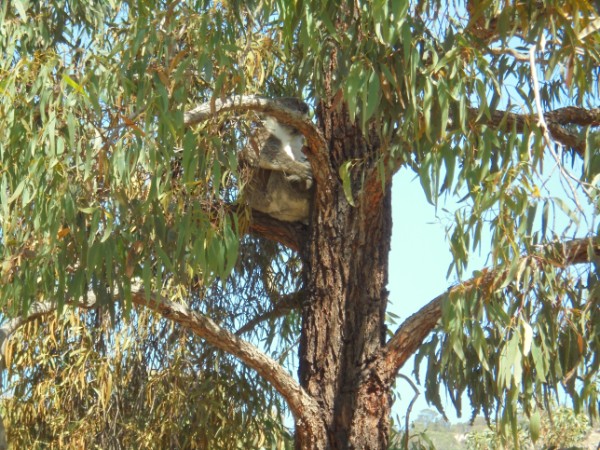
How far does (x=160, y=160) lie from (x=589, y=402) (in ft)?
4.72

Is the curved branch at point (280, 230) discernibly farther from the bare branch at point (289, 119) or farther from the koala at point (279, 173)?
the bare branch at point (289, 119)

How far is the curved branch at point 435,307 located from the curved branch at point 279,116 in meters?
0.55

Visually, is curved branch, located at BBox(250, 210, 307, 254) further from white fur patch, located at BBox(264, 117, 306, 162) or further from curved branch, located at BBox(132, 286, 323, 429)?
curved branch, located at BBox(132, 286, 323, 429)

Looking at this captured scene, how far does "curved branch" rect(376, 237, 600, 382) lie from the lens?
289 cm

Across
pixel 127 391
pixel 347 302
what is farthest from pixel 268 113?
pixel 127 391

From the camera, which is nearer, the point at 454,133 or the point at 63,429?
the point at 454,133

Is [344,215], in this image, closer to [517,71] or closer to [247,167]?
[247,167]

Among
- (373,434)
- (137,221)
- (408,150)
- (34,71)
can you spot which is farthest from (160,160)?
(373,434)

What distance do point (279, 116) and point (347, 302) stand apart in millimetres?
626

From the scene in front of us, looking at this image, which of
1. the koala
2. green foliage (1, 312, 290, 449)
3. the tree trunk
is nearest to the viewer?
the tree trunk

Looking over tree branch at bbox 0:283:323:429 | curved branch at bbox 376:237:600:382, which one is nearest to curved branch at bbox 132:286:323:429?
tree branch at bbox 0:283:323:429

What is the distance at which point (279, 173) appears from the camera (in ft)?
12.4

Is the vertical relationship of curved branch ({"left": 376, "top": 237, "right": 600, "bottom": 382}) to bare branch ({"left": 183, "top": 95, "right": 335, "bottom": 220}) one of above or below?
below

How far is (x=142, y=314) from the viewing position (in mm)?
4125
